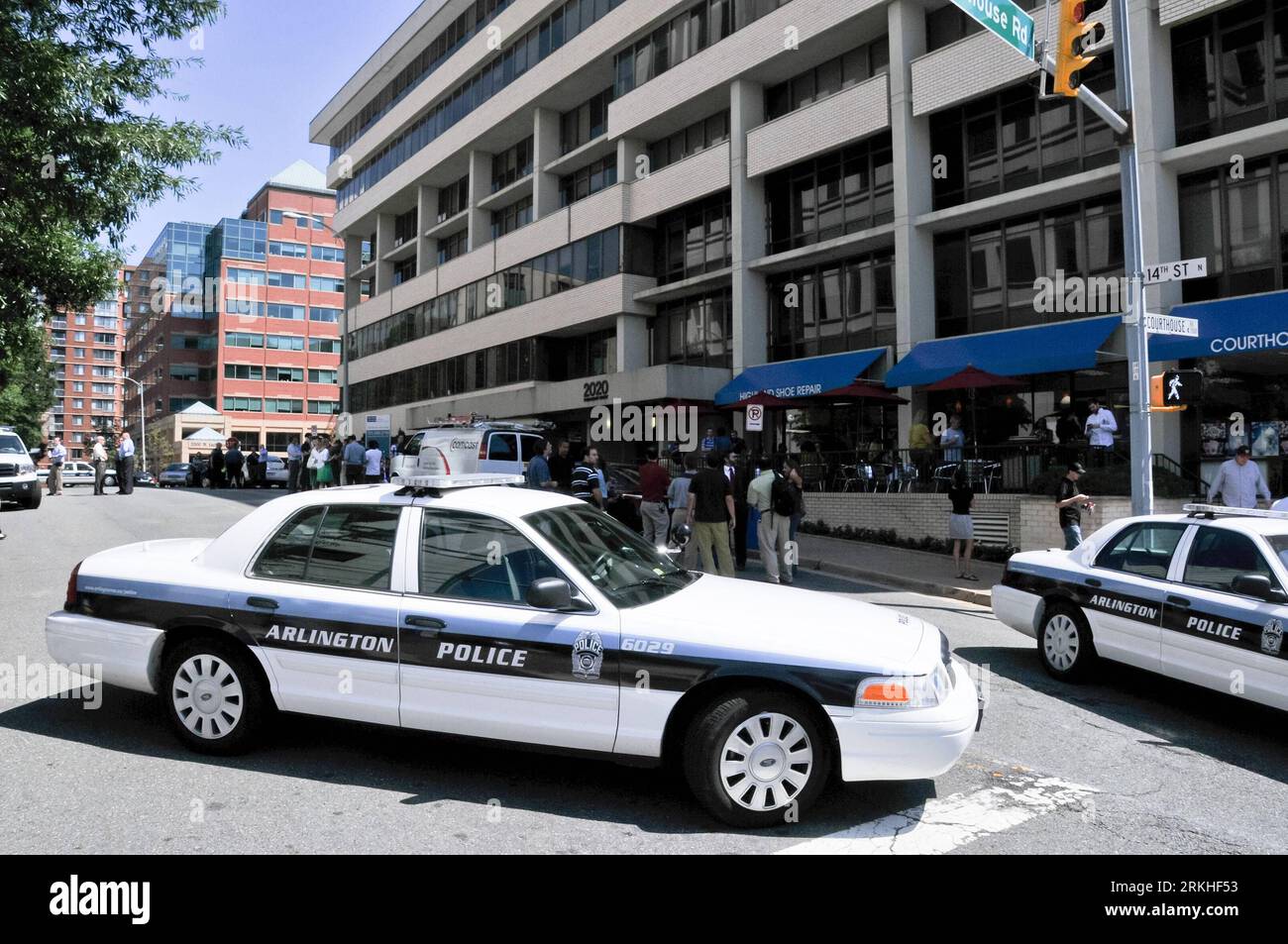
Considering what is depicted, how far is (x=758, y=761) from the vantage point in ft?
13.0

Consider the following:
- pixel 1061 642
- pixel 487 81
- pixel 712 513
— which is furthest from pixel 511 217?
pixel 1061 642

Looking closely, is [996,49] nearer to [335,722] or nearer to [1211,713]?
[1211,713]

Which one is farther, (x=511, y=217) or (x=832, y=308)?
(x=511, y=217)

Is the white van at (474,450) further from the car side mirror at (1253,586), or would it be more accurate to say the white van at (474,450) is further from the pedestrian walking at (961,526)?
the car side mirror at (1253,586)

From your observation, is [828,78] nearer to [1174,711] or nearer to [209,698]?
[1174,711]

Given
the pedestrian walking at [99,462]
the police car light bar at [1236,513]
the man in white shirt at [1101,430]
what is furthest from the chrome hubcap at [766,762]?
the pedestrian walking at [99,462]

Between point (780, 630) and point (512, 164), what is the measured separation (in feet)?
123

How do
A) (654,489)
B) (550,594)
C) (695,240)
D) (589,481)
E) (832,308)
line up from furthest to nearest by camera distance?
(695,240), (832,308), (589,481), (654,489), (550,594)

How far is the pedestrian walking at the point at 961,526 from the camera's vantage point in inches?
501

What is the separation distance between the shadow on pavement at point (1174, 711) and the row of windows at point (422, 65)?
1455 inches

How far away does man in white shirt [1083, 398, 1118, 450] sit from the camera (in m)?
14.8

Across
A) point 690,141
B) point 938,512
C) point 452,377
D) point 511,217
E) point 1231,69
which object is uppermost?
point 511,217
